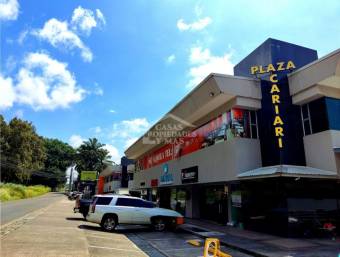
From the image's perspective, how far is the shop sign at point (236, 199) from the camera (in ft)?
54.2

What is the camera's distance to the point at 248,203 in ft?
52.0

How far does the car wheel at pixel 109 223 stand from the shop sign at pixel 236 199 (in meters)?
6.64

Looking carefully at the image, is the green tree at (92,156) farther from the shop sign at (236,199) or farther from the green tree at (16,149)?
the shop sign at (236,199)

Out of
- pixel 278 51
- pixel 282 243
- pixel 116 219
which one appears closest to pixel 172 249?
pixel 282 243

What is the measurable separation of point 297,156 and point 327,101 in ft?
9.68

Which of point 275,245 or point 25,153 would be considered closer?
point 275,245

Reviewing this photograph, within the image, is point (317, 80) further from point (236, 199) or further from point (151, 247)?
point (151, 247)

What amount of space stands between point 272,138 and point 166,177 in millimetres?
13160

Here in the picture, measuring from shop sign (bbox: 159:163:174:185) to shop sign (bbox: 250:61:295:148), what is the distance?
39.4ft

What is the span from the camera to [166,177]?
26.6 m

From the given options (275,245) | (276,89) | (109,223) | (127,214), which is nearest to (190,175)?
(127,214)

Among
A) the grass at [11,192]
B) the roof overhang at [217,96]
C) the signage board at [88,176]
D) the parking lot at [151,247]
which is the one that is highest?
the roof overhang at [217,96]

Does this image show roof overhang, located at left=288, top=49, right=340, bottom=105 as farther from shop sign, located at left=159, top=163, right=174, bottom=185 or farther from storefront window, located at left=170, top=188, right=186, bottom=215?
storefront window, located at left=170, top=188, right=186, bottom=215

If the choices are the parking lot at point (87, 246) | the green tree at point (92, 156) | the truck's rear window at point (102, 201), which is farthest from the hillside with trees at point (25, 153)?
the parking lot at point (87, 246)
